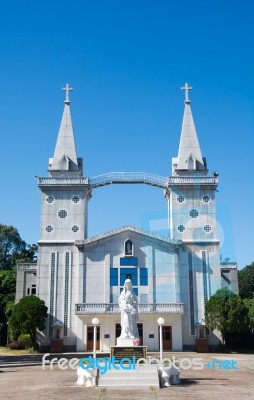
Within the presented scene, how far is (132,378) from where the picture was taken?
674 inches

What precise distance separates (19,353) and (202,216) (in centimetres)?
1889

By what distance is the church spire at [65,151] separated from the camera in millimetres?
44656

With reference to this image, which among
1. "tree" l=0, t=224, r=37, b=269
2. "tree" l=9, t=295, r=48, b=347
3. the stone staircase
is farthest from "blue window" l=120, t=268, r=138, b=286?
"tree" l=0, t=224, r=37, b=269

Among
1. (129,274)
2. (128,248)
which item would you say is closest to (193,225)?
(128,248)

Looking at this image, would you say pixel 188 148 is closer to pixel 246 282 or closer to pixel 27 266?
pixel 27 266

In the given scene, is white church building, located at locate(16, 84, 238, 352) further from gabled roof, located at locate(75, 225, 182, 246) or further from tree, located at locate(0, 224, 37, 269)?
tree, located at locate(0, 224, 37, 269)

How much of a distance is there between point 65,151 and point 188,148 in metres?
11.2

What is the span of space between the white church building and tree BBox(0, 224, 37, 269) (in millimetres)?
37658

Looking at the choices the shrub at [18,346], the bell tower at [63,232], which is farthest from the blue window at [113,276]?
the shrub at [18,346]

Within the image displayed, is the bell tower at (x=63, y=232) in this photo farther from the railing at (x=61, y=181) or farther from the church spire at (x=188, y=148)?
the church spire at (x=188, y=148)

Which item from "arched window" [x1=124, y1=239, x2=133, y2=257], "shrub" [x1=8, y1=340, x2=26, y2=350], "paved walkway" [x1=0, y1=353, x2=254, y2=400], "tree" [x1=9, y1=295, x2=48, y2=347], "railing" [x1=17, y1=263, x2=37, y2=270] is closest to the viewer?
"paved walkway" [x1=0, y1=353, x2=254, y2=400]

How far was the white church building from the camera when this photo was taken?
4006cm

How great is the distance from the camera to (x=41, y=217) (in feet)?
142

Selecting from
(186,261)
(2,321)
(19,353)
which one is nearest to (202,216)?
(186,261)
